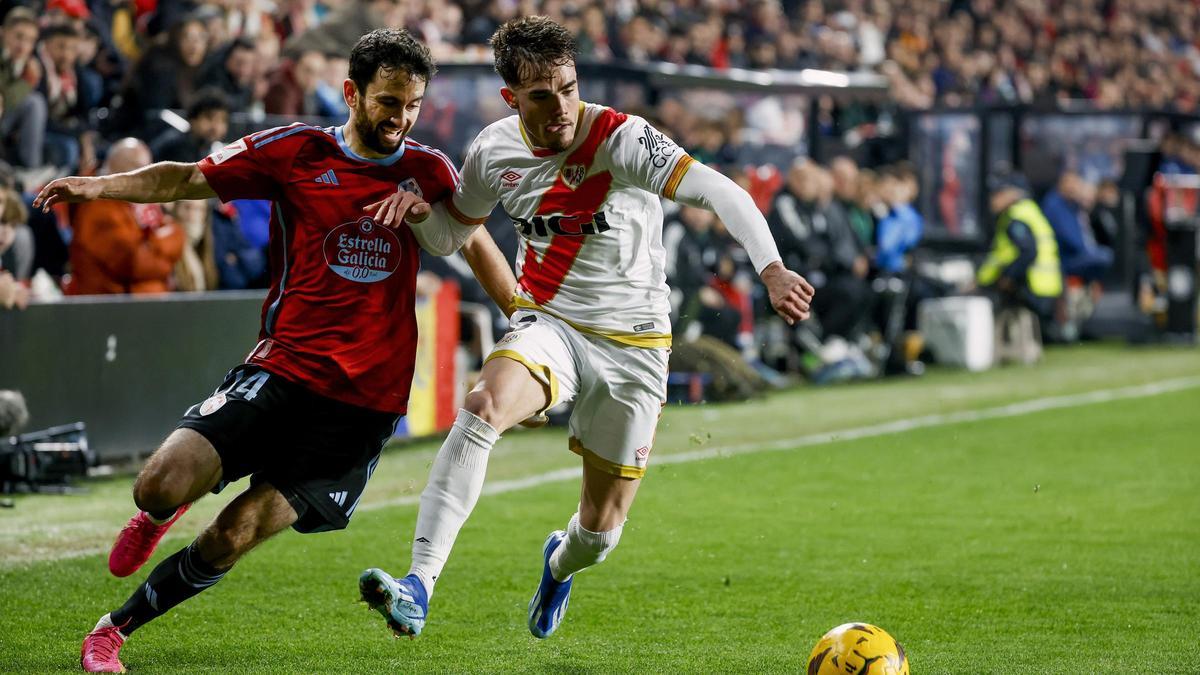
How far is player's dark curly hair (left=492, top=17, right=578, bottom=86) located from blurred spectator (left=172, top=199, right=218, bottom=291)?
17.7 ft

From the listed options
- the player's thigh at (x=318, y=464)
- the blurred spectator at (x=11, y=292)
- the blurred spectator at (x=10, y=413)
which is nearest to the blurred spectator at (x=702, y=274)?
the blurred spectator at (x=11, y=292)

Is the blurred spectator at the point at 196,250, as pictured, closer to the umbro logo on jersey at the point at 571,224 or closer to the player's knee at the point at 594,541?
the umbro logo on jersey at the point at 571,224

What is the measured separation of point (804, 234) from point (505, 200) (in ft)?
33.5

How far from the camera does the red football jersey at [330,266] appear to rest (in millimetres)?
5316

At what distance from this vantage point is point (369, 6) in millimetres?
13719

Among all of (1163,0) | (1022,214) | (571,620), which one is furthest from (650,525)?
(1163,0)

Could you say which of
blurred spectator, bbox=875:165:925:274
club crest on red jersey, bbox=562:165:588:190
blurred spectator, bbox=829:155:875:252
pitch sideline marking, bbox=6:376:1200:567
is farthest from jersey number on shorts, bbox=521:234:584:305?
blurred spectator, bbox=875:165:925:274

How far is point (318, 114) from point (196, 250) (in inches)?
91.9

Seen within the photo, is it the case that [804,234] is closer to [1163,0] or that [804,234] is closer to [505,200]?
[505,200]

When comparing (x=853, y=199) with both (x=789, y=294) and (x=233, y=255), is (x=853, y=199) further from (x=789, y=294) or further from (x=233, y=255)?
(x=789, y=294)

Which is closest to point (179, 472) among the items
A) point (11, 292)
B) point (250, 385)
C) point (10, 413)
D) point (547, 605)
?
point (250, 385)

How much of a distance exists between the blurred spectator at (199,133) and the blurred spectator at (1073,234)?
11863 mm

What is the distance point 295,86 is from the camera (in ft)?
41.1

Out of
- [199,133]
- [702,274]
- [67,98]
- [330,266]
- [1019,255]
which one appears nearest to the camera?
[330,266]
